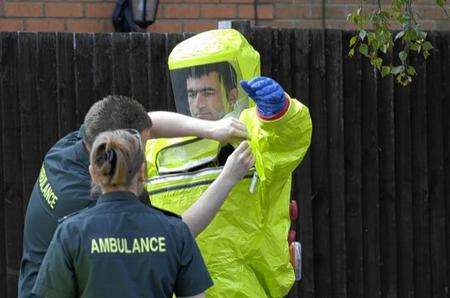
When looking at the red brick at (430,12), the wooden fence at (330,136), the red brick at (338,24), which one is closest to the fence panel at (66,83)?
the wooden fence at (330,136)

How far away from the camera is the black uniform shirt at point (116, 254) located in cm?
330

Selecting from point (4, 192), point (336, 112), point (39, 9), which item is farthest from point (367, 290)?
point (39, 9)

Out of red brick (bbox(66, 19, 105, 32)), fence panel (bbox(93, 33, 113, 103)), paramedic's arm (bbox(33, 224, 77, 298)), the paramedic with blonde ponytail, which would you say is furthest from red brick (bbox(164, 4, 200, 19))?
paramedic's arm (bbox(33, 224, 77, 298))

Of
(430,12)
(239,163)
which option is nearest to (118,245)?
(239,163)

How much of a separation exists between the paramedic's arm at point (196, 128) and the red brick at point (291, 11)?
4.31 metres

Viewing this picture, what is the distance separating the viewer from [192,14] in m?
8.05

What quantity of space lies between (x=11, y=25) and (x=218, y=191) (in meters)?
4.09

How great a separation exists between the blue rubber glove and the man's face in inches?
17.9

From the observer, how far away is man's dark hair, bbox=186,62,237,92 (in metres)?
4.38

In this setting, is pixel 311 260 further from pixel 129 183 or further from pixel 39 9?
pixel 129 183

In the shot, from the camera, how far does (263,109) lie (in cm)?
391

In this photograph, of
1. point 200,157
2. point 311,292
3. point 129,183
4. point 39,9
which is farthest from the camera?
point 39,9

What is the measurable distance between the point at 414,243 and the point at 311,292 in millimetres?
816

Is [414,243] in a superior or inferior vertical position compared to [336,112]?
inferior
